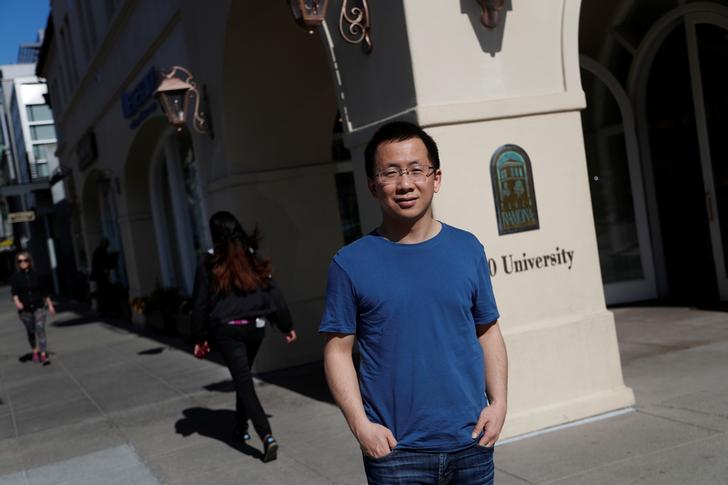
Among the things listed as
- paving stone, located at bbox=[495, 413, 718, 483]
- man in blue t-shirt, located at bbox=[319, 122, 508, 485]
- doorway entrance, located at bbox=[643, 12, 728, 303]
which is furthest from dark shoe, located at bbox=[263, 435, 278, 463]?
doorway entrance, located at bbox=[643, 12, 728, 303]

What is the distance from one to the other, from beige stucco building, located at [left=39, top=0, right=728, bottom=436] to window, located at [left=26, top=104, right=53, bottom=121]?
32.2 m

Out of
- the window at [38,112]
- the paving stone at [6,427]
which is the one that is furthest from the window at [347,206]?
the window at [38,112]

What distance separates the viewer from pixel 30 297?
526 inches

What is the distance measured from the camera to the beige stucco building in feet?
19.0

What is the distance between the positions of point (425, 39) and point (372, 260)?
348cm

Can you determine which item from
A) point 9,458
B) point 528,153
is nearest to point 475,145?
point 528,153

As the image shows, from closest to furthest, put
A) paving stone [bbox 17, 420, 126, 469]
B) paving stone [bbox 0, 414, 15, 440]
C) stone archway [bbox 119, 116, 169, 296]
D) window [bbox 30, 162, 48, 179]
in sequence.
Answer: paving stone [bbox 17, 420, 126, 469] → paving stone [bbox 0, 414, 15, 440] → stone archway [bbox 119, 116, 169, 296] → window [bbox 30, 162, 48, 179]

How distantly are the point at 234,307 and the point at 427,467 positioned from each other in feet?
12.1

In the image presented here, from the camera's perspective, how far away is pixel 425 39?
5.64 metres

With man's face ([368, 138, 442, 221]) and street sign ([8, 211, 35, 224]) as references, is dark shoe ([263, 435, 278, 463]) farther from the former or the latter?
street sign ([8, 211, 35, 224])

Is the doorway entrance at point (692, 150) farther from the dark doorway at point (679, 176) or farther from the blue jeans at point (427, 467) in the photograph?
the blue jeans at point (427, 467)

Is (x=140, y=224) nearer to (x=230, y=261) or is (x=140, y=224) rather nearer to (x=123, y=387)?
(x=123, y=387)

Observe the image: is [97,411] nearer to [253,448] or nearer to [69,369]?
[253,448]

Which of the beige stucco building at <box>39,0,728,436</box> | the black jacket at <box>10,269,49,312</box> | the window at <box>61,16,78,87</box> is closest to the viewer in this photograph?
the beige stucco building at <box>39,0,728,436</box>
